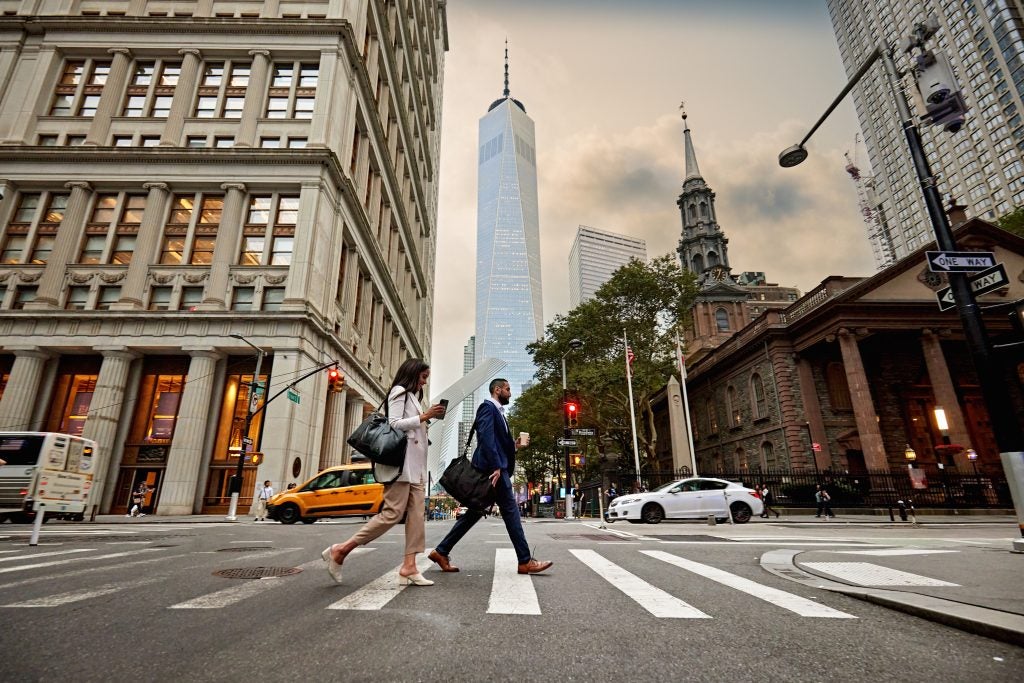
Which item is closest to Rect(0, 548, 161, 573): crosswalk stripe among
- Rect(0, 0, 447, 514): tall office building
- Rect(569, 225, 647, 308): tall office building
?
Rect(0, 0, 447, 514): tall office building

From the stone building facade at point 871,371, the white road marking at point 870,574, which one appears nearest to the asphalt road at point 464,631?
the white road marking at point 870,574

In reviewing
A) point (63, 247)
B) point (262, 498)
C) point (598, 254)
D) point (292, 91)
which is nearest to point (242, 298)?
point (63, 247)

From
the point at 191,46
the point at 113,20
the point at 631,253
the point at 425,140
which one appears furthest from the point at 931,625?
the point at 631,253

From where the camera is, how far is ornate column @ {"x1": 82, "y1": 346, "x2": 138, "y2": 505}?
25.6 meters

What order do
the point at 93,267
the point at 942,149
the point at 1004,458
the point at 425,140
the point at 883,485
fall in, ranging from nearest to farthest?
the point at 1004,458
the point at 883,485
the point at 93,267
the point at 425,140
the point at 942,149

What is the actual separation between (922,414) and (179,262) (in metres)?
45.2

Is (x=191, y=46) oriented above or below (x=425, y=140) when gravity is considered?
below

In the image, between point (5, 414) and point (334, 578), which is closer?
point (334, 578)

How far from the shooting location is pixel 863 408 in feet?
84.9

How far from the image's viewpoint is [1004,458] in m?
7.28

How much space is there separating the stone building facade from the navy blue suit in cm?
2723

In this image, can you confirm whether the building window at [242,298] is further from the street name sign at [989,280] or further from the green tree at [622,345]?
the street name sign at [989,280]

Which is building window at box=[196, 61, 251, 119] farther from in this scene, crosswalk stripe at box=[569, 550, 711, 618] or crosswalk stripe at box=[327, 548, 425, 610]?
crosswalk stripe at box=[569, 550, 711, 618]

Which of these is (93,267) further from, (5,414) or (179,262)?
(5,414)
